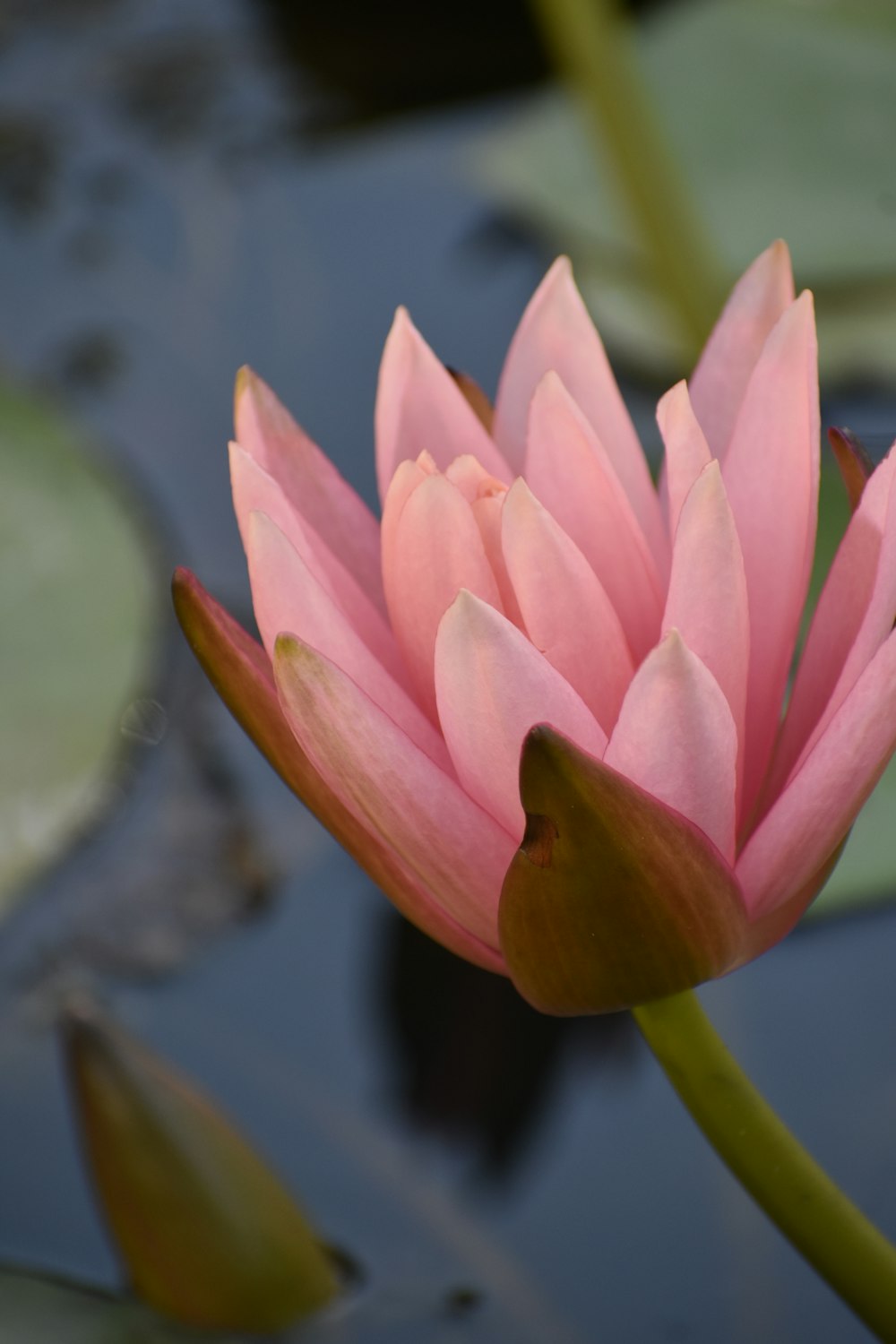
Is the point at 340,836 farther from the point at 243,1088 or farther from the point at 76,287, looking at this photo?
the point at 76,287

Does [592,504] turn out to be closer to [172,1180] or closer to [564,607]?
[564,607]

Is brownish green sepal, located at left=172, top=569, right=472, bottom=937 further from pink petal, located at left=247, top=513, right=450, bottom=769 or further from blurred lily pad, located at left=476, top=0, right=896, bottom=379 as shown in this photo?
blurred lily pad, located at left=476, top=0, right=896, bottom=379

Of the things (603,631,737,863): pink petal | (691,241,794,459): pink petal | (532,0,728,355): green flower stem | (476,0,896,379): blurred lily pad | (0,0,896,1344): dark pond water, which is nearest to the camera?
(603,631,737,863): pink petal

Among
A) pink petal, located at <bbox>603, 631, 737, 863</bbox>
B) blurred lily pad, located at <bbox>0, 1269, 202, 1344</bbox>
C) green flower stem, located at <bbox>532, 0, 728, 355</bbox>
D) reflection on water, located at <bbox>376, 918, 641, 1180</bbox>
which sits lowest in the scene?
blurred lily pad, located at <bbox>0, 1269, 202, 1344</bbox>

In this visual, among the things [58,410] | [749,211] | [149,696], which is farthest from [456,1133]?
[749,211]

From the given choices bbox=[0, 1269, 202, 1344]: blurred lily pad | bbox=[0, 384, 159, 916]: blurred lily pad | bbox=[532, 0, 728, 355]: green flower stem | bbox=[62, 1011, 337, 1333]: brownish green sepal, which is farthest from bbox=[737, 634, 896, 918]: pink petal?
bbox=[532, 0, 728, 355]: green flower stem

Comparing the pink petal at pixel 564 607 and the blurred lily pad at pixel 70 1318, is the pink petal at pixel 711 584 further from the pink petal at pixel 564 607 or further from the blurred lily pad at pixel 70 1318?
the blurred lily pad at pixel 70 1318
